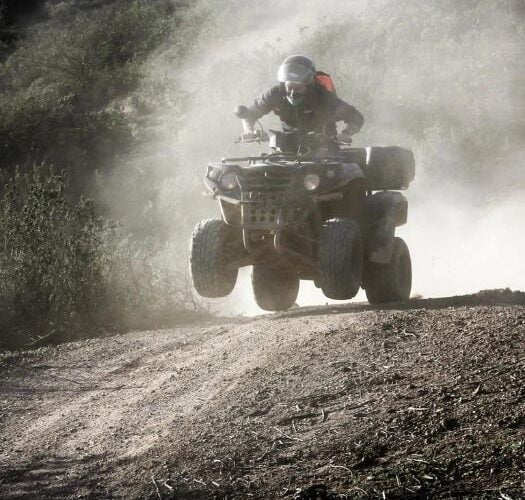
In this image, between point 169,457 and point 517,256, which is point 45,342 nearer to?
point 169,457

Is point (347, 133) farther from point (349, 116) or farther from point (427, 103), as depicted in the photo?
point (427, 103)

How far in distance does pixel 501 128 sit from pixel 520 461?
16404 mm

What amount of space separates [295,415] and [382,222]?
191 inches

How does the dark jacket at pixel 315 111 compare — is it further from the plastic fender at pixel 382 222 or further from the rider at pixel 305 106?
the plastic fender at pixel 382 222

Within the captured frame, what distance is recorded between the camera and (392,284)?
1076cm

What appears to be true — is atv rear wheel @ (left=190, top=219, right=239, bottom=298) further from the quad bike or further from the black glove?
the black glove

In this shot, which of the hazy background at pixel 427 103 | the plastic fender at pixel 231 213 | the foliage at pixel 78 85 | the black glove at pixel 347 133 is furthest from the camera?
the foliage at pixel 78 85

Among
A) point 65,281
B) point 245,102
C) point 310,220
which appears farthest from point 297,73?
point 245,102

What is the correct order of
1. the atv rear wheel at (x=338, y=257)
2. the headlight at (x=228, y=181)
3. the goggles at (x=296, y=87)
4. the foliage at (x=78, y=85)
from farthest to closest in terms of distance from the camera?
the foliage at (x=78, y=85) < the goggles at (x=296, y=87) < the headlight at (x=228, y=181) < the atv rear wheel at (x=338, y=257)

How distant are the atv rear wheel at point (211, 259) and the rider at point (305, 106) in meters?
1.51

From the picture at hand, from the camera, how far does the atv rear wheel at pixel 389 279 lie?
10.7 metres

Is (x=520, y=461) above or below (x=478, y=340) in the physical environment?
below

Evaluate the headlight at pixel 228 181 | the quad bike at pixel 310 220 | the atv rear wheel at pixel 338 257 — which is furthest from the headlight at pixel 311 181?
the headlight at pixel 228 181

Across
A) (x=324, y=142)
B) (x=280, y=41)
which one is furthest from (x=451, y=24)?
(x=324, y=142)
